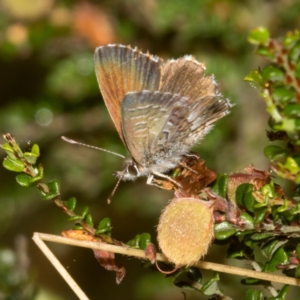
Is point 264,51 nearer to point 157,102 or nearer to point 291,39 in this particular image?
point 291,39

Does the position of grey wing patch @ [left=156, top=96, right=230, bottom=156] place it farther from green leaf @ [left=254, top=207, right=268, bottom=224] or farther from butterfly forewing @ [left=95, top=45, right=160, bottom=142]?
green leaf @ [left=254, top=207, right=268, bottom=224]

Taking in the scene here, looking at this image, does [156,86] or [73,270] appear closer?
[156,86]

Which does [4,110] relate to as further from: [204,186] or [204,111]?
[204,186]

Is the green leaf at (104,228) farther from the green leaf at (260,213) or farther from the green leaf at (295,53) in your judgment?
the green leaf at (295,53)

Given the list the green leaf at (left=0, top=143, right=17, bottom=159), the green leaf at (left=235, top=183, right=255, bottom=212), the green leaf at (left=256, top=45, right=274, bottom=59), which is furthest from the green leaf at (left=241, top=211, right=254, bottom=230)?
the green leaf at (left=0, top=143, right=17, bottom=159)

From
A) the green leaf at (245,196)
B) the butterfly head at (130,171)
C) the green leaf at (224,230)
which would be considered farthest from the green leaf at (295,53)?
the butterfly head at (130,171)

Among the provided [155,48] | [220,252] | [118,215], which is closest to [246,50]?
[155,48]
